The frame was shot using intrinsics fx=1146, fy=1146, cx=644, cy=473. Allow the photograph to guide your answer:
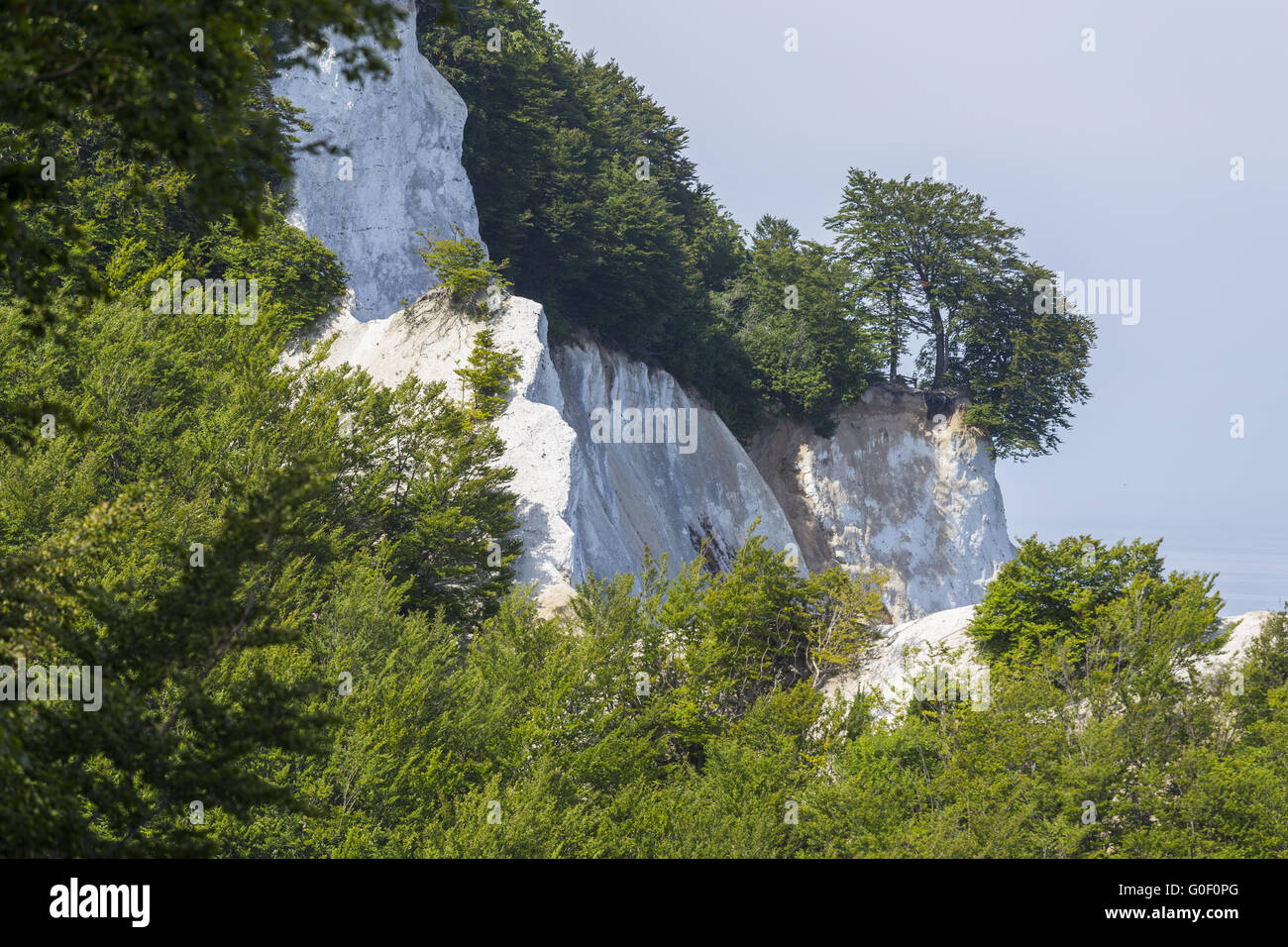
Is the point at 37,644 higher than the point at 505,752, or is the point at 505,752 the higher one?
the point at 37,644

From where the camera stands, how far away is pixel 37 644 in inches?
351

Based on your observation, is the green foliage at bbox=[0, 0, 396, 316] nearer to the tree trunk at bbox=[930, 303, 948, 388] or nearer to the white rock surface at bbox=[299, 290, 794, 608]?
the white rock surface at bbox=[299, 290, 794, 608]

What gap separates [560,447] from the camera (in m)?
35.5

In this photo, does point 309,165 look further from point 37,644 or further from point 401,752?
point 37,644

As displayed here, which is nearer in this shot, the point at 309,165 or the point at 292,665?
the point at 292,665

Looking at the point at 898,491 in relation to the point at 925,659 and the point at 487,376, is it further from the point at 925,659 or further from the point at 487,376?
the point at 487,376

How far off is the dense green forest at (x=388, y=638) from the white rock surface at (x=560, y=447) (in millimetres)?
1418

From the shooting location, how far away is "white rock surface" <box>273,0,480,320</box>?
41.1 m

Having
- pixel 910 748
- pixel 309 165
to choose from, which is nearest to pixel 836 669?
pixel 910 748

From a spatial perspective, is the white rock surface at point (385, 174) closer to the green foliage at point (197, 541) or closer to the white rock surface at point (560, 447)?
the white rock surface at point (560, 447)

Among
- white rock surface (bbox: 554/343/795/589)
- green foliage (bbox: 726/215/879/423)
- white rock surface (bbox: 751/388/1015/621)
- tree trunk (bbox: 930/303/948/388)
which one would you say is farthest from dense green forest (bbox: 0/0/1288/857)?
tree trunk (bbox: 930/303/948/388)
